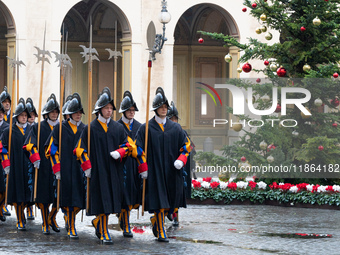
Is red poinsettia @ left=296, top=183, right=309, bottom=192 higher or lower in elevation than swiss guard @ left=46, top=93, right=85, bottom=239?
lower

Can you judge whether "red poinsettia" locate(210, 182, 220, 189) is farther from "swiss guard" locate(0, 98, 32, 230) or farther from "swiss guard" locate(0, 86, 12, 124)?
"swiss guard" locate(0, 98, 32, 230)

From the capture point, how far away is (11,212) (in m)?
14.5

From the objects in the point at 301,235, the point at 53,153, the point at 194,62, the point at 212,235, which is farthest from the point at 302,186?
the point at 194,62

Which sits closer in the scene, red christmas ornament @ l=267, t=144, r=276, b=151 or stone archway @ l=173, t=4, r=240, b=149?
red christmas ornament @ l=267, t=144, r=276, b=151

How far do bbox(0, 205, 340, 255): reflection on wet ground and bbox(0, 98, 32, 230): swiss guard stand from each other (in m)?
0.37

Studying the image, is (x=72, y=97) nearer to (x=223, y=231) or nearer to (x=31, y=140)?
(x=31, y=140)

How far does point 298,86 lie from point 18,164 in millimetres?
5771

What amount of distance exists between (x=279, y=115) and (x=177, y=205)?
18.3 feet

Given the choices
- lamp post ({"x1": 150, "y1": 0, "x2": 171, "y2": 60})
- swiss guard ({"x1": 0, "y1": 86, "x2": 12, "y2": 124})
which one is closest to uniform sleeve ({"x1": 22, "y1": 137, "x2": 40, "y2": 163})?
swiss guard ({"x1": 0, "y1": 86, "x2": 12, "y2": 124})

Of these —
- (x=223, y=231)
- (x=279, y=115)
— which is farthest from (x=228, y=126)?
(x=223, y=231)

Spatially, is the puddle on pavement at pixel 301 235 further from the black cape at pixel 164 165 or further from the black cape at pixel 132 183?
the black cape at pixel 132 183

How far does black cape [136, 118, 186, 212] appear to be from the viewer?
10891 mm

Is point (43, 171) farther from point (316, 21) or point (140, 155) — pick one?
point (316, 21)

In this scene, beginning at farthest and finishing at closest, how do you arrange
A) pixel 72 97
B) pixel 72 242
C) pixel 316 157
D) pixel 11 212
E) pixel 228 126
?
pixel 228 126
pixel 316 157
pixel 11 212
pixel 72 97
pixel 72 242
